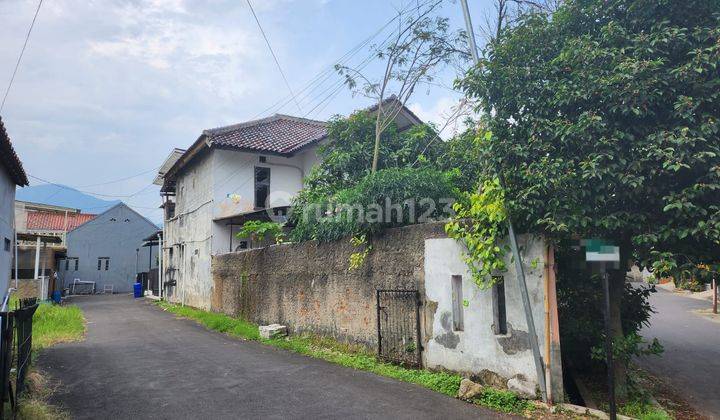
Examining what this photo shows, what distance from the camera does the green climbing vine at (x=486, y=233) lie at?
621 cm

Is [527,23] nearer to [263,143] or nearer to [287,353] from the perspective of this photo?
[287,353]

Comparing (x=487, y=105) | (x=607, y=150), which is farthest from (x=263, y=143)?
(x=607, y=150)

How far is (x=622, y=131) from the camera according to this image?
5.41 m

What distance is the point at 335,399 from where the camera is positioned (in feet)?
20.7

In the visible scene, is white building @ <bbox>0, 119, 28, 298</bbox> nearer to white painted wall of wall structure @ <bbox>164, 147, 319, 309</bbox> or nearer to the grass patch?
→ the grass patch

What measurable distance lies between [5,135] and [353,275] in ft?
23.8

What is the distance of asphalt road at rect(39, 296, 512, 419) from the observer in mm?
5770

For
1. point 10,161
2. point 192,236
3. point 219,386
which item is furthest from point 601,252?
point 192,236

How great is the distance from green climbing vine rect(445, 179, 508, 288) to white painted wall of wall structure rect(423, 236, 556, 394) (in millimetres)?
225

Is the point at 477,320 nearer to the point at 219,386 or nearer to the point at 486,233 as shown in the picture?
the point at 486,233

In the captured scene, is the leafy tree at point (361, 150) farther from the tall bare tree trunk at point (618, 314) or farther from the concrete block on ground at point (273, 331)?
the tall bare tree trunk at point (618, 314)

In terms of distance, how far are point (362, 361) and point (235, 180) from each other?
11.0 meters

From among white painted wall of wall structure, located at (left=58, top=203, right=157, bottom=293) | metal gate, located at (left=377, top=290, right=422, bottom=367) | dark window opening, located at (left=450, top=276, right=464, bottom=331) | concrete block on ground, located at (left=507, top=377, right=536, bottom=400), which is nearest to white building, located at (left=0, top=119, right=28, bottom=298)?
metal gate, located at (left=377, top=290, right=422, bottom=367)

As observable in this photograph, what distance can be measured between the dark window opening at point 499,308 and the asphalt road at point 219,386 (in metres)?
1.19
